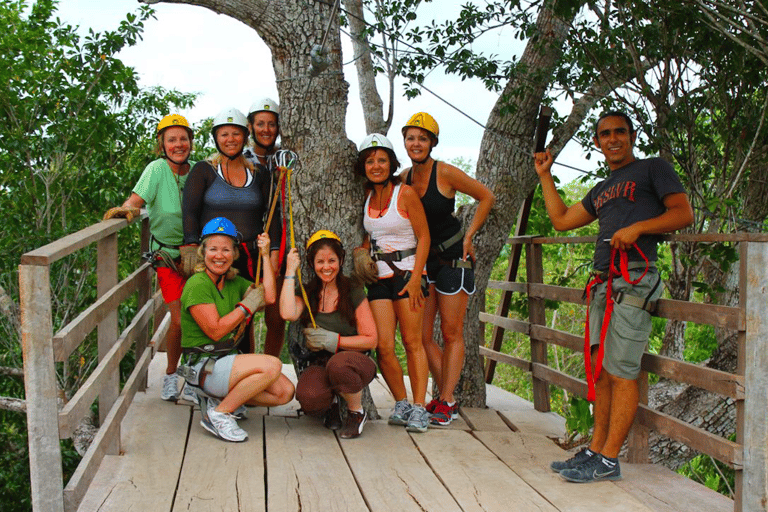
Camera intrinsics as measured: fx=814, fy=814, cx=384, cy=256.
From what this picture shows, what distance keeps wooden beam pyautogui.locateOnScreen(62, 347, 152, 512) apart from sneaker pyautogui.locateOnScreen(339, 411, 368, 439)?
120cm

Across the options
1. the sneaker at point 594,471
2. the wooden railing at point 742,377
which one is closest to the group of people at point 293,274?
the sneaker at point 594,471

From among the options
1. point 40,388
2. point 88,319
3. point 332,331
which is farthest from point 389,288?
point 40,388

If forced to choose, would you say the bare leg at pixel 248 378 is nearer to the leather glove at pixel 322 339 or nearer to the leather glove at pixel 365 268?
the leather glove at pixel 322 339

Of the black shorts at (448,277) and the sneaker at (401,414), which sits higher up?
the black shorts at (448,277)

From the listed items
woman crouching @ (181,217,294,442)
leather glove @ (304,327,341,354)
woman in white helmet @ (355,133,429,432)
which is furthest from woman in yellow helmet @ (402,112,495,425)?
woman crouching @ (181,217,294,442)

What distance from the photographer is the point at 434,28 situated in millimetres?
6684

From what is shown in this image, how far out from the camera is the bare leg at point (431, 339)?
5129mm

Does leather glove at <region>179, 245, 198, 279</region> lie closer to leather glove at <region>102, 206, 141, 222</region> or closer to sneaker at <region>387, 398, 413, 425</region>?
leather glove at <region>102, 206, 141, 222</region>

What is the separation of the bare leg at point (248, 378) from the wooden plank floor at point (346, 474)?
0.76 feet

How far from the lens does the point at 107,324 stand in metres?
4.37

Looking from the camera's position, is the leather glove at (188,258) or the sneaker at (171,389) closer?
the leather glove at (188,258)

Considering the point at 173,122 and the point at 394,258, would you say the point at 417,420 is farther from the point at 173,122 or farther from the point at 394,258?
the point at 173,122

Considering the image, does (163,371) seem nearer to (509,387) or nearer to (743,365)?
(743,365)

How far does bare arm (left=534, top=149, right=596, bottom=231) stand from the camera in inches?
175
